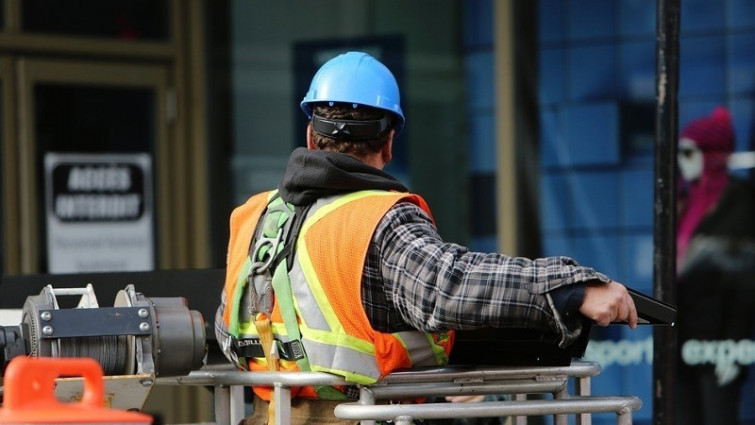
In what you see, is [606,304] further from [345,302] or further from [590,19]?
[590,19]

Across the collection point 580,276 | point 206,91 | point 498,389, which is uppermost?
point 206,91

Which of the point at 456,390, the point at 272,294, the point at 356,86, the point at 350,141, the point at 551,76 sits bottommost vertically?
the point at 456,390

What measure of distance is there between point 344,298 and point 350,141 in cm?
46

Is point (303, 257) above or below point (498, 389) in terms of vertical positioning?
above

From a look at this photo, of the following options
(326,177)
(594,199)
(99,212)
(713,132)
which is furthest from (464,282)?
(99,212)

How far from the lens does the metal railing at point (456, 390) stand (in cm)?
308

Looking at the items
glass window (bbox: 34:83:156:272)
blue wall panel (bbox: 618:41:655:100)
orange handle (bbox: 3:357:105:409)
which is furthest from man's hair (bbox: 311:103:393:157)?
glass window (bbox: 34:83:156:272)

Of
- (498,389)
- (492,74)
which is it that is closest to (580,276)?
(498,389)

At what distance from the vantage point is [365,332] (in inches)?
128

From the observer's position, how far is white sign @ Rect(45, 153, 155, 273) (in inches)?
297

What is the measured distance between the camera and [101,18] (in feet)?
24.9

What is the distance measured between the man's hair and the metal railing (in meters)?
0.62

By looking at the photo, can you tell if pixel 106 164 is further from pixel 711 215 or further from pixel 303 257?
pixel 303 257

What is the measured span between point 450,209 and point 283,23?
60.7 inches
